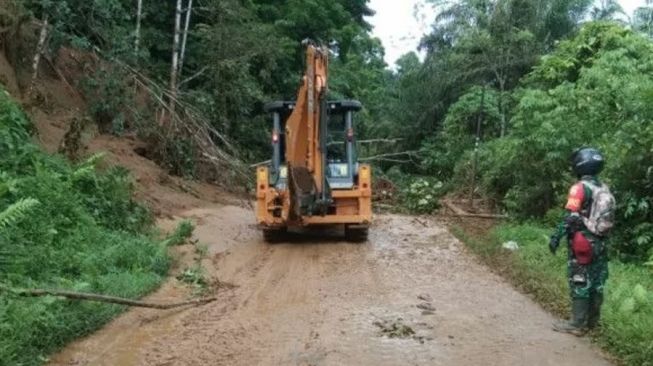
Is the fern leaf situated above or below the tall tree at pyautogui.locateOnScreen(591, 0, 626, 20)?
below

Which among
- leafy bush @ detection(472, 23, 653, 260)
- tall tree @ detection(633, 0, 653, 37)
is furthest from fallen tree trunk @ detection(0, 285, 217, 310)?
tall tree @ detection(633, 0, 653, 37)

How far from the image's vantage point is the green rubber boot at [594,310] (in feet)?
22.7

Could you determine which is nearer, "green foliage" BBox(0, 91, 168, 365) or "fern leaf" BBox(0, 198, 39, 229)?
"green foliage" BBox(0, 91, 168, 365)

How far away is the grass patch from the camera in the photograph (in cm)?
612

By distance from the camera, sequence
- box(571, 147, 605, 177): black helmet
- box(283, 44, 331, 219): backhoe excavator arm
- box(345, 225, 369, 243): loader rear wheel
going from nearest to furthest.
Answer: box(571, 147, 605, 177): black helmet, box(283, 44, 331, 219): backhoe excavator arm, box(345, 225, 369, 243): loader rear wheel

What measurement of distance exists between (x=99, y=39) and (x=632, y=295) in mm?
16459

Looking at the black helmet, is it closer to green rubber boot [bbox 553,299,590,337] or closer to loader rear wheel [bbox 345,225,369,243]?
green rubber boot [bbox 553,299,590,337]

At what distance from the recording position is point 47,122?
17.0 meters

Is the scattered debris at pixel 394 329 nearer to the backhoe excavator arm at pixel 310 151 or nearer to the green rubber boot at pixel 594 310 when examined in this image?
the green rubber boot at pixel 594 310

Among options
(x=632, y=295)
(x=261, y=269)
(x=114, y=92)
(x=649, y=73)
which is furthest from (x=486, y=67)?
(x=632, y=295)

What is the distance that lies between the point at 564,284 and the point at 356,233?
215 inches

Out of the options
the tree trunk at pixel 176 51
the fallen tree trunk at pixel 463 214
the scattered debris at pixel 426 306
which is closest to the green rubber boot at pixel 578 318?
the scattered debris at pixel 426 306

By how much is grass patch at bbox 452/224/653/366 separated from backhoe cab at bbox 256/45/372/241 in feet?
7.84

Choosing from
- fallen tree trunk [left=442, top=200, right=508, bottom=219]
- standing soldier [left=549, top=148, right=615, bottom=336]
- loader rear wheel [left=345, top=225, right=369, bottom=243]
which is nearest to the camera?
standing soldier [left=549, top=148, right=615, bottom=336]
